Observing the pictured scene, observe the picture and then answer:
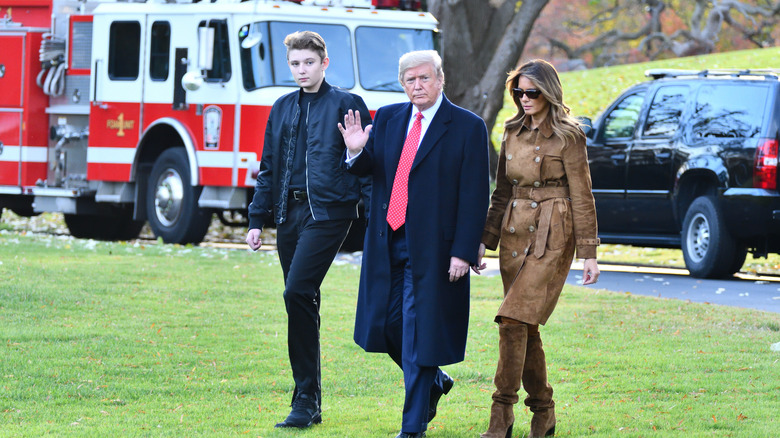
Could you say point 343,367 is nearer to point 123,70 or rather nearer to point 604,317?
point 604,317

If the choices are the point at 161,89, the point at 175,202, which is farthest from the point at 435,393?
the point at 161,89

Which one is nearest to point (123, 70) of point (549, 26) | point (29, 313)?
point (29, 313)

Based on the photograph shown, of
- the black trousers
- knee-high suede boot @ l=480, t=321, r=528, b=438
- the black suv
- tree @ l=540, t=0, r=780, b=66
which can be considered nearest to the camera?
knee-high suede boot @ l=480, t=321, r=528, b=438

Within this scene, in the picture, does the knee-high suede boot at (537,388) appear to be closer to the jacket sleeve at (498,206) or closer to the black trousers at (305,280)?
the jacket sleeve at (498,206)

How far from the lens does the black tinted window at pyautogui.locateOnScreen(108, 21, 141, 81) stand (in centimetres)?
1686

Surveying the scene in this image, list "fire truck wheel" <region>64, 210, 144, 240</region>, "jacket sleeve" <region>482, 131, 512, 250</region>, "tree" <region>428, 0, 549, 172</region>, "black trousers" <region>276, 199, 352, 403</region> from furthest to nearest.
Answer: "tree" <region>428, 0, 549, 172</region>, "fire truck wheel" <region>64, 210, 144, 240</region>, "black trousers" <region>276, 199, 352, 403</region>, "jacket sleeve" <region>482, 131, 512, 250</region>

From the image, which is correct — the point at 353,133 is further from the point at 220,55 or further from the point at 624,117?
the point at 220,55

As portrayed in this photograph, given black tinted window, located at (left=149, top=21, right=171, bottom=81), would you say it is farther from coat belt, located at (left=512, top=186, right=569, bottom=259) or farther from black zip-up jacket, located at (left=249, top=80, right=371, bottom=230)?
coat belt, located at (left=512, top=186, right=569, bottom=259)

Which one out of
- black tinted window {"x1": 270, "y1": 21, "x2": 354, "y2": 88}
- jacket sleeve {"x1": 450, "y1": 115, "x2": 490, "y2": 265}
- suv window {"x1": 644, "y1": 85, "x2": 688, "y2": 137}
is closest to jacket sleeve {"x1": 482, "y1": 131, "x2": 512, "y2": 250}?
jacket sleeve {"x1": 450, "y1": 115, "x2": 490, "y2": 265}

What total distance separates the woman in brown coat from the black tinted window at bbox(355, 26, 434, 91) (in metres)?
9.75

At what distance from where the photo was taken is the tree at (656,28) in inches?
1737

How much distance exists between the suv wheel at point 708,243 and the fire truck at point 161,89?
13.7ft

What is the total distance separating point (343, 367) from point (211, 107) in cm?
816

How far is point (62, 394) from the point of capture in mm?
7258
